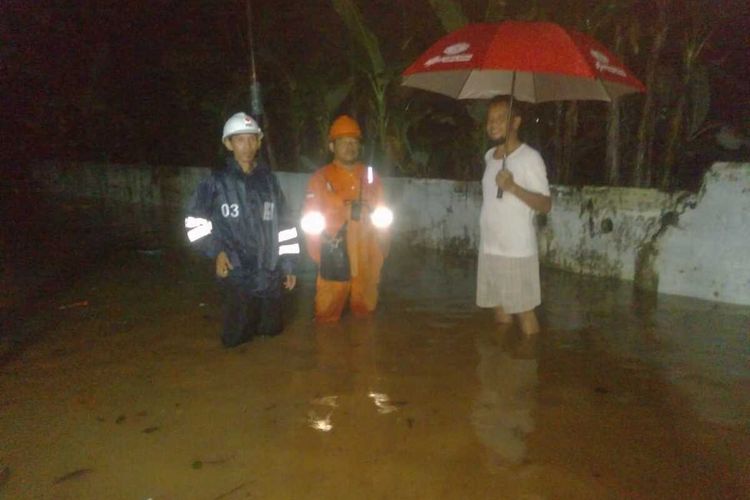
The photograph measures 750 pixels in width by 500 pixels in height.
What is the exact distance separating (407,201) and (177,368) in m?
5.33

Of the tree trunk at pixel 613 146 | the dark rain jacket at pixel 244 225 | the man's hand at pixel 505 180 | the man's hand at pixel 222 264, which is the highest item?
the tree trunk at pixel 613 146

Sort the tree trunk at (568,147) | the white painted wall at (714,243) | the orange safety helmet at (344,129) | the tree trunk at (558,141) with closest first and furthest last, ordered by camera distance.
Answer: the orange safety helmet at (344,129) → the white painted wall at (714,243) → the tree trunk at (568,147) → the tree trunk at (558,141)

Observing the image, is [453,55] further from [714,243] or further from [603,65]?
[714,243]

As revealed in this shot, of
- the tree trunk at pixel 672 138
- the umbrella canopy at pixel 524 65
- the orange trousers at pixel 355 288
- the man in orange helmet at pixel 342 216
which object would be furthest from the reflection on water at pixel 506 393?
the tree trunk at pixel 672 138

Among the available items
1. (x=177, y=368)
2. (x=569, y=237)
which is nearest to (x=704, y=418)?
(x=177, y=368)

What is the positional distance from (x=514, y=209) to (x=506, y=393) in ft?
4.58

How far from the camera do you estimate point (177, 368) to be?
16.7 feet

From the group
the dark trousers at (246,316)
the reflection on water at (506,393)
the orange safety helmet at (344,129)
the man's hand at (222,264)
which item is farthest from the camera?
the orange safety helmet at (344,129)

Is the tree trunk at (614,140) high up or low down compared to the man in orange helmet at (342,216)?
up

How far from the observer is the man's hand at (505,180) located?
5.12 meters

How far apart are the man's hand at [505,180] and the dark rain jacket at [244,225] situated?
63.1 inches

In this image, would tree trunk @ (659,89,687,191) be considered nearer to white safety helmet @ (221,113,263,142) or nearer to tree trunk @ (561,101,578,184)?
tree trunk @ (561,101,578,184)

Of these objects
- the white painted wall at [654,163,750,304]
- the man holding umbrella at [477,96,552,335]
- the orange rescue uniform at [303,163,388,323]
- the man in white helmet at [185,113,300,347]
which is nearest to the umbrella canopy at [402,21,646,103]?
the man holding umbrella at [477,96,552,335]

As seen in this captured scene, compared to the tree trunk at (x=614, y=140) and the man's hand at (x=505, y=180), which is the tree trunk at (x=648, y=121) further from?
the man's hand at (x=505, y=180)
